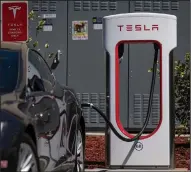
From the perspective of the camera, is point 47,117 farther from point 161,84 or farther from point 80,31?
point 80,31

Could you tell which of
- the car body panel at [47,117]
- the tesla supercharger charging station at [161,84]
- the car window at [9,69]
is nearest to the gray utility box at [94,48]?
the tesla supercharger charging station at [161,84]

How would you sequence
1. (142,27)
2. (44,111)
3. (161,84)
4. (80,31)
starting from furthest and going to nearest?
(80,31)
(161,84)
(142,27)
(44,111)

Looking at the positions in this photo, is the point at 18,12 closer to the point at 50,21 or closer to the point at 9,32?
the point at 9,32

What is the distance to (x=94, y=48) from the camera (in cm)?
1243

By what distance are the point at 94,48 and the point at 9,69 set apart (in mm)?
6671

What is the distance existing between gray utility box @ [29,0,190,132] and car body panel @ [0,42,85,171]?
525cm

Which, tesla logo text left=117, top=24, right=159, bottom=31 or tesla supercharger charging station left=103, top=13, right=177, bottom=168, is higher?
tesla logo text left=117, top=24, right=159, bottom=31

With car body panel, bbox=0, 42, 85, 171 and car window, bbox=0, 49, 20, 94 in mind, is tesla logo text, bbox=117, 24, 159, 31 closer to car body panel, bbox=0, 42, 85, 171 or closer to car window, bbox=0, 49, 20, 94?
car body panel, bbox=0, 42, 85, 171

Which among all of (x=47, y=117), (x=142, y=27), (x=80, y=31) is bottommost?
(x=47, y=117)

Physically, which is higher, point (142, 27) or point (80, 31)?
point (142, 27)

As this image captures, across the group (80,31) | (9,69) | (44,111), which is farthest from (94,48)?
(44,111)

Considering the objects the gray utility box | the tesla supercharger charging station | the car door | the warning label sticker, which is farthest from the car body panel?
the warning label sticker

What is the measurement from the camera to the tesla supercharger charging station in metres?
8.24

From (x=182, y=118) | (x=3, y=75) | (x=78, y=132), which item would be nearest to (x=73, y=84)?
(x=182, y=118)
